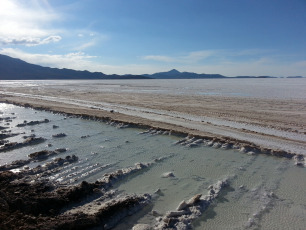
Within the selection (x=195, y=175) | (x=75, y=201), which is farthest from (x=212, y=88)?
(x=75, y=201)

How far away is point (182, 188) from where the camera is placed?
8945 mm

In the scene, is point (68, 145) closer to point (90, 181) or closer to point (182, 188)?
point (90, 181)

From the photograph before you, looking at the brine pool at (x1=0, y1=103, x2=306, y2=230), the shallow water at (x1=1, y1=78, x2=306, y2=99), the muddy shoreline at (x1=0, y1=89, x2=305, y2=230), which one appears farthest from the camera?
the shallow water at (x1=1, y1=78, x2=306, y2=99)

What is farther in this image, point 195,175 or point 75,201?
point 195,175

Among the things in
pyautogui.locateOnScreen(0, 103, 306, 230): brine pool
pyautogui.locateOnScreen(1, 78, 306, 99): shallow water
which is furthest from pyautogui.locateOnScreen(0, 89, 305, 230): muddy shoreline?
pyautogui.locateOnScreen(1, 78, 306, 99): shallow water

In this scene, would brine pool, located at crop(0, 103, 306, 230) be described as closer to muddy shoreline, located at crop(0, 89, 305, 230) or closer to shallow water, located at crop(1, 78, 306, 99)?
muddy shoreline, located at crop(0, 89, 305, 230)

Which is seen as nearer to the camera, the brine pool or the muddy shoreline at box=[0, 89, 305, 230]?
the muddy shoreline at box=[0, 89, 305, 230]

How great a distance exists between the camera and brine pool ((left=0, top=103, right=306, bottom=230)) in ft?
23.7

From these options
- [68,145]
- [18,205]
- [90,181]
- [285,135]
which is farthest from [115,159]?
[285,135]

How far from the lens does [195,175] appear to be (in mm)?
10148

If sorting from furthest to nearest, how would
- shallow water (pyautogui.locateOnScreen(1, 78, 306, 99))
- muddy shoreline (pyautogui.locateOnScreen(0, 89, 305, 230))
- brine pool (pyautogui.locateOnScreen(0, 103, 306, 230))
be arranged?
shallow water (pyautogui.locateOnScreen(1, 78, 306, 99))
brine pool (pyautogui.locateOnScreen(0, 103, 306, 230))
muddy shoreline (pyautogui.locateOnScreen(0, 89, 305, 230))

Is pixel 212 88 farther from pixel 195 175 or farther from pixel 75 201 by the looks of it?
pixel 75 201

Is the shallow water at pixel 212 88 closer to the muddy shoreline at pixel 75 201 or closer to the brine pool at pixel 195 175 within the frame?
the brine pool at pixel 195 175

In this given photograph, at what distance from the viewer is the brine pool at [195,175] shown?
7.21 meters
